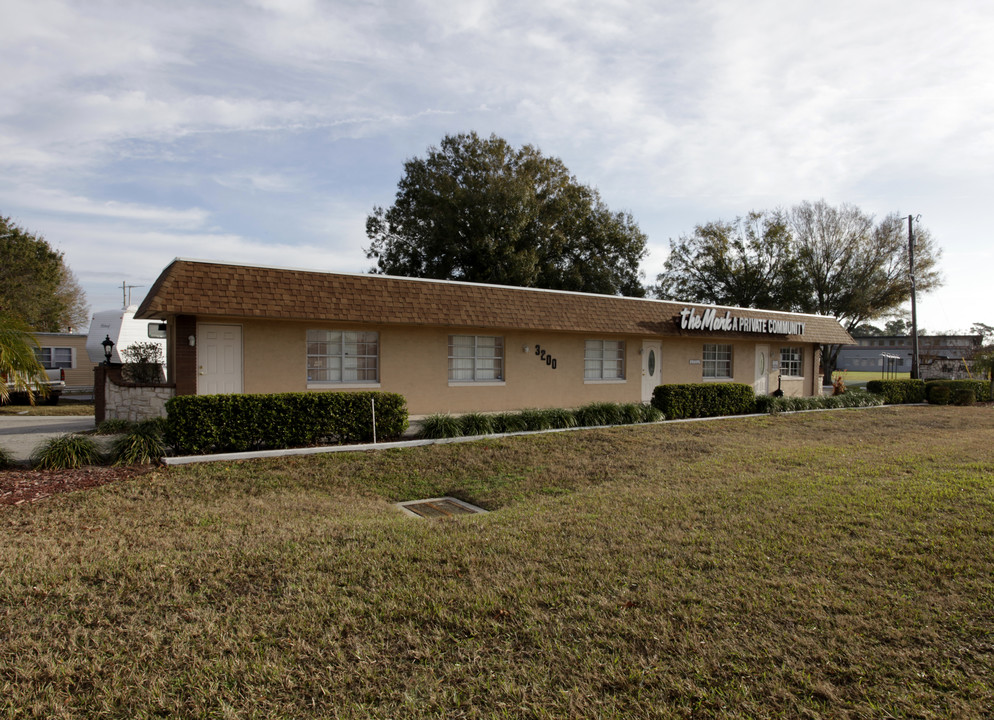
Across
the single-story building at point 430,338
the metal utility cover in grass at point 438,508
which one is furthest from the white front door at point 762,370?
the metal utility cover in grass at point 438,508

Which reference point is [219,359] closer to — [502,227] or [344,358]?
[344,358]

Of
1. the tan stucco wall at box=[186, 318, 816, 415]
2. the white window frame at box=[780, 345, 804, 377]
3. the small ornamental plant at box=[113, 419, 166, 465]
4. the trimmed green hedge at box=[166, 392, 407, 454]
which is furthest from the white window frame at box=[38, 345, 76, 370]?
the white window frame at box=[780, 345, 804, 377]

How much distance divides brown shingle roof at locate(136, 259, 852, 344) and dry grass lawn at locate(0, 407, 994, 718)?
4787mm

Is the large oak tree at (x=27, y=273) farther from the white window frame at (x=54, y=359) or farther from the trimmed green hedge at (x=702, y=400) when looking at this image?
the trimmed green hedge at (x=702, y=400)

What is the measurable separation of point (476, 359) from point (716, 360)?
9966mm

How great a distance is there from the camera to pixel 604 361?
19000mm

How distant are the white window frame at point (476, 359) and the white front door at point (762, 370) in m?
11.4

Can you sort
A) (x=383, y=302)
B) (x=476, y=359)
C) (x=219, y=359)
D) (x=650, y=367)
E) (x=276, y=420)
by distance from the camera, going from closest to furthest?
(x=276, y=420), (x=219, y=359), (x=383, y=302), (x=476, y=359), (x=650, y=367)

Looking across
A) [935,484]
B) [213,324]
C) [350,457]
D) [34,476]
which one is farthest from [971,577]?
[213,324]

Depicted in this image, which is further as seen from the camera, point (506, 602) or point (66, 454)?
point (66, 454)

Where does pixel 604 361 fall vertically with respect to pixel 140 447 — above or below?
above

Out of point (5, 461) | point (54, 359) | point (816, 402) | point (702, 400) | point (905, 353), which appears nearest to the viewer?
point (5, 461)

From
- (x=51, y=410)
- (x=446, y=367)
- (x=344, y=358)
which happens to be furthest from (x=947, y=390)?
(x=51, y=410)

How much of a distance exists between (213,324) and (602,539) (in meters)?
10.3
